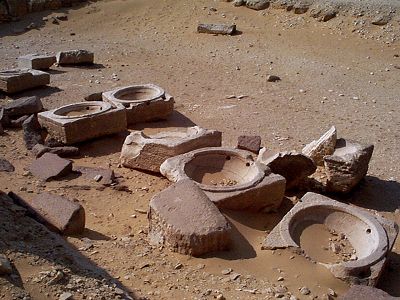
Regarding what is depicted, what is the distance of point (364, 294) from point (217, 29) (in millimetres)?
10046

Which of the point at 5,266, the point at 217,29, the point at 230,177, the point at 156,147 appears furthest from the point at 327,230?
the point at 217,29

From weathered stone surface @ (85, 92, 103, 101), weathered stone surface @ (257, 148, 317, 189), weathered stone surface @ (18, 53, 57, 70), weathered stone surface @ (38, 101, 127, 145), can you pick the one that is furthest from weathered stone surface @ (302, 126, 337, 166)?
weathered stone surface @ (18, 53, 57, 70)

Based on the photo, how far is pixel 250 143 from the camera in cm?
660

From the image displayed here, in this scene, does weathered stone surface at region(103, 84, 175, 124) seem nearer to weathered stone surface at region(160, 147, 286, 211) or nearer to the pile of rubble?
the pile of rubble

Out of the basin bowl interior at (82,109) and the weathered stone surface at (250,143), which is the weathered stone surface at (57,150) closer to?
the basin bowl interior at (82,109)

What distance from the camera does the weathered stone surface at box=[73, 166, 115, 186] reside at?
5.94 metres

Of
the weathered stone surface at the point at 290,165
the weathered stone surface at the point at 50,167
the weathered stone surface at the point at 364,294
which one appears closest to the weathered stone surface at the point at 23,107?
the weathered stone surface at the point at 50,167

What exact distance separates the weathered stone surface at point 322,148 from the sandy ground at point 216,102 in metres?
0.60

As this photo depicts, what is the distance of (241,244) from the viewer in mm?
4660

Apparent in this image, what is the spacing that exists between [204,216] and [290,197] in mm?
1641

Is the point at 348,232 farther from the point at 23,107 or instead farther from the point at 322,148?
the point at 23,107

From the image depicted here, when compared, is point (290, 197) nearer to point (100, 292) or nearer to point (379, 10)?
point (100, 292)

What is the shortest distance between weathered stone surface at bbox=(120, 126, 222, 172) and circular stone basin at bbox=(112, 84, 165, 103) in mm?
1649

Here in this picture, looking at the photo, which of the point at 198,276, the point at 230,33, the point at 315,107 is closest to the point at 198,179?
the point at 198,276
